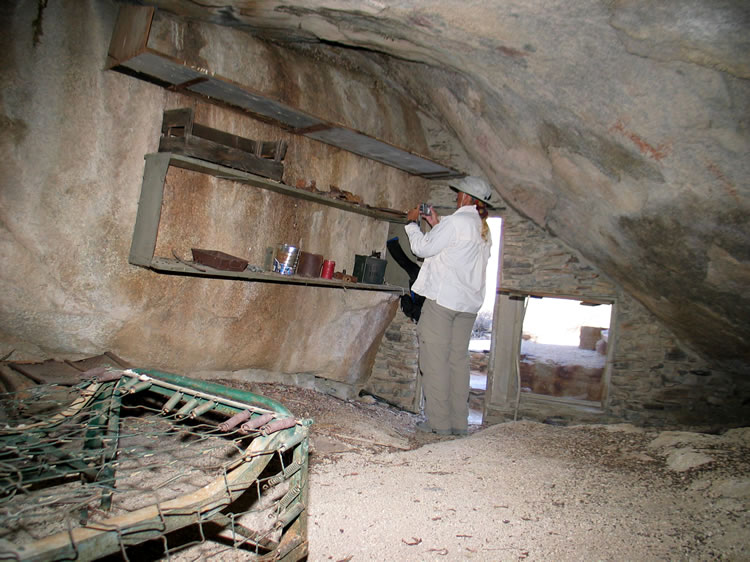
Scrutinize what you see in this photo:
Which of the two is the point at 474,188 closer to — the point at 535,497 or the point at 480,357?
the point at 535,497

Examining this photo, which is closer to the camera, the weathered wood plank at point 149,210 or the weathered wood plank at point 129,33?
the weathered wood plank at point 129,33

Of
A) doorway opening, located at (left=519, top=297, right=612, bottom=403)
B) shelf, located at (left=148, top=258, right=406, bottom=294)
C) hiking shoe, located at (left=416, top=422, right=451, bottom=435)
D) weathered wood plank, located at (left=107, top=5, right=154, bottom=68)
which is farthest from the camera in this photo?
doorway opening, located at (left=519, top=297, right=612, bottom=403)

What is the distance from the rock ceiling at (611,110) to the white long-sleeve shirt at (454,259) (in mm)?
919

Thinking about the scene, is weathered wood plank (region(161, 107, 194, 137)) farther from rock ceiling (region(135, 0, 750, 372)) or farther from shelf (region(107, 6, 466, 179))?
rock ceiling (region(135, 0, 750, 372))

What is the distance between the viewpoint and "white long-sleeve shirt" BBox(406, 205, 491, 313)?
411 cm

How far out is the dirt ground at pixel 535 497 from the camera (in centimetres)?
201

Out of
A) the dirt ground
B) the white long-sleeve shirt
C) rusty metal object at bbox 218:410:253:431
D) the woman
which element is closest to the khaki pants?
the woman

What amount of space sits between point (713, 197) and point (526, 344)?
22.0 feet

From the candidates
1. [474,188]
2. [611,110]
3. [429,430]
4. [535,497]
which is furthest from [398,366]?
[611,110]

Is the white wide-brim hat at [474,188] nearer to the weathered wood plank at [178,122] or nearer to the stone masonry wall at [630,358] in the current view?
the stone masonry wall at [630,358]

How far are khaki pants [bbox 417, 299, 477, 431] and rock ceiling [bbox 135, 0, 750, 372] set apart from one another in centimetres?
153

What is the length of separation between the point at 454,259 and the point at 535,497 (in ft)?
6.87

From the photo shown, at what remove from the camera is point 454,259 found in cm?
413

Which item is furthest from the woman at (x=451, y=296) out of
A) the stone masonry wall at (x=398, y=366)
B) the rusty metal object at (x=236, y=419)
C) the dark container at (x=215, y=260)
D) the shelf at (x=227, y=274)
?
the rusty metal object at (x=236, y=419)
